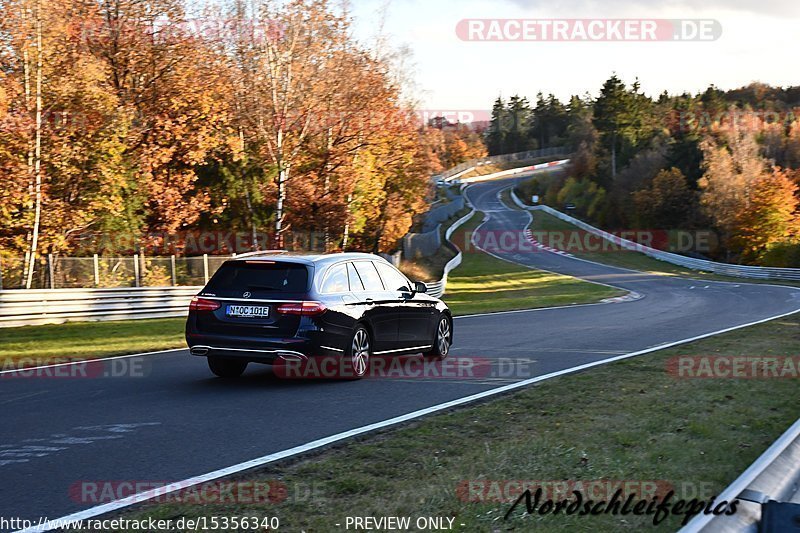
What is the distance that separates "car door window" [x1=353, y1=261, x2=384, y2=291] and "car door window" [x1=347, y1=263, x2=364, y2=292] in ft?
0.30

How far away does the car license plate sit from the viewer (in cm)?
1070

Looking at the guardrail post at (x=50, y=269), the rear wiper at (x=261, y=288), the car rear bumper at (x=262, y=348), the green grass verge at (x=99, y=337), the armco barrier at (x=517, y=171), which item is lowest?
the green grass verge at (x=99, y=337)

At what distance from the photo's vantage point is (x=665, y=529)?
16.4 feet

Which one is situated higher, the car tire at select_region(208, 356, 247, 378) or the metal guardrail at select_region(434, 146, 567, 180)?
the metal guardrail at select_region(434, 146, 567, 180)

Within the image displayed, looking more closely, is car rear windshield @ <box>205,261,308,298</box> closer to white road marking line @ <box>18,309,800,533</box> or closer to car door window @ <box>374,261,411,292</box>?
car door window @ <box>374,261,411,292</box>

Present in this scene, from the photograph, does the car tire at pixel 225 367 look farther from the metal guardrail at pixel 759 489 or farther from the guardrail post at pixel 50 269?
the guardrail post at pixel 50 269

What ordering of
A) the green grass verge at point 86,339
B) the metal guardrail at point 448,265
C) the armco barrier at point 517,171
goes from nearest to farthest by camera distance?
the green grass verge at point 86,339 < the metal guardrail at point 448,265 < the armco barrier at point 517,171

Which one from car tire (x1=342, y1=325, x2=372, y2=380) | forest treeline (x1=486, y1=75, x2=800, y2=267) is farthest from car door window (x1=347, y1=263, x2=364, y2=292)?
forest treeline (x1=486, y1=75, x2=800, y2=267)

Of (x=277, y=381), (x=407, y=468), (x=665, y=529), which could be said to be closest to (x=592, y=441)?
(x=407, y=468)

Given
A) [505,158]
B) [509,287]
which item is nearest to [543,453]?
[509,287]

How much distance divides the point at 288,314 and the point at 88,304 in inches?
522

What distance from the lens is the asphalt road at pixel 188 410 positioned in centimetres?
655

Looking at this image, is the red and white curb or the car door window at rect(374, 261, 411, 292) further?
the red and white curb

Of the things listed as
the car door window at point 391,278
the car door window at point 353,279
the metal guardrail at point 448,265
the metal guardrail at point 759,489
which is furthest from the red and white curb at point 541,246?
the metal guardrail at point 759,489
